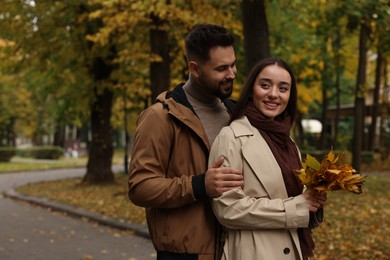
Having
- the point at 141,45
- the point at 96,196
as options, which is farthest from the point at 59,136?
the point at 96,196

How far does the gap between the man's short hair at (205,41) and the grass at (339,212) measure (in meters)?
4.88

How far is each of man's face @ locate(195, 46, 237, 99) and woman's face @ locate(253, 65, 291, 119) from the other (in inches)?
5.7

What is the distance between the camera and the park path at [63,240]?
26.3 feet

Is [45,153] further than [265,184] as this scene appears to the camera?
Yes

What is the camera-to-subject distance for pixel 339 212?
10.6m

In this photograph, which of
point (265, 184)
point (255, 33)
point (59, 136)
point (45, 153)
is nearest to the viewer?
point (265, 184)

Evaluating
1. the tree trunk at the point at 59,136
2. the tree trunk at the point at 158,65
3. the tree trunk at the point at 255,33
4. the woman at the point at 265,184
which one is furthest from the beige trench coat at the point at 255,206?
the tree trunk at the point at 59,136

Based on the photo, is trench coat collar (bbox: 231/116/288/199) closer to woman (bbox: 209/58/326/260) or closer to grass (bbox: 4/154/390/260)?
woman (bbox: 209/58/326/260)

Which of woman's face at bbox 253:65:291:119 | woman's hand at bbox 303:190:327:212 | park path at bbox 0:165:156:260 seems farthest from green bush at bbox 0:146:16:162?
woman's hand at bbox 303:190:327:212

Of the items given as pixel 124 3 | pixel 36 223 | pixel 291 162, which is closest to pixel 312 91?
pixel 124 3

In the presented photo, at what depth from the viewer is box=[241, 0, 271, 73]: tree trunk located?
31.1 ft

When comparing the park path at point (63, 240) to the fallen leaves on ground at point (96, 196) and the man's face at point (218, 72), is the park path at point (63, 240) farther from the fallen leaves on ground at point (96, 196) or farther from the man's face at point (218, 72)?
the man's face at point (218, 72)

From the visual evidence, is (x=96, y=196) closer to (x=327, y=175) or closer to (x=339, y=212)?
(x=339, y=212)

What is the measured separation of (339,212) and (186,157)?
8.51m
